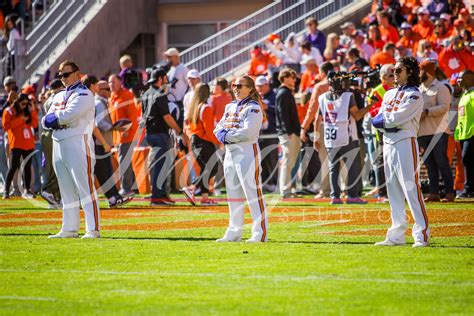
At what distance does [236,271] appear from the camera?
981cm

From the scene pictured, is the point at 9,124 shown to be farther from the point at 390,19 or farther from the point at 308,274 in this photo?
the point at 308,274

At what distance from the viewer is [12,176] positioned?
856 inches

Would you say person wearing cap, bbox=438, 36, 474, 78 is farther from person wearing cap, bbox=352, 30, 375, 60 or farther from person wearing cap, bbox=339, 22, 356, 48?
person wearing cap, bbox=339, 22, 356, 48

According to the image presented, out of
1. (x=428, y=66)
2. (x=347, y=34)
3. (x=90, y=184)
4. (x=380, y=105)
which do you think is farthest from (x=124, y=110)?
(x=90, y=184)

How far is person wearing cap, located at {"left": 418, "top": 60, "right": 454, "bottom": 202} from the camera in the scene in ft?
58.1

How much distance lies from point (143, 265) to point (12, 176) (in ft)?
39.2

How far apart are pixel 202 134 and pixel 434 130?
13.2 feet

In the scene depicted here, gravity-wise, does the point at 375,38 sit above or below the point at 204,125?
above

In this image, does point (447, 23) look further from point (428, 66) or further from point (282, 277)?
point (282, 277)

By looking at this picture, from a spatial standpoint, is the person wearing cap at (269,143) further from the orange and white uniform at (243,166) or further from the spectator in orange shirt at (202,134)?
the orange and white uniform at (243,166)

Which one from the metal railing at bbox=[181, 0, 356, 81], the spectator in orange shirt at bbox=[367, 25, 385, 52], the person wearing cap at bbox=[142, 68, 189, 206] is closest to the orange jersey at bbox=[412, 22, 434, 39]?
the spectator in orange shirt at bbox=[367, 25, 385, 52]

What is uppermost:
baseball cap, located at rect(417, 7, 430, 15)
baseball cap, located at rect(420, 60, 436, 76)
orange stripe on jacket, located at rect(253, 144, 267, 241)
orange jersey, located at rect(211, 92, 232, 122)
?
baseball cap, located at rect(417, 7, 430, 15)

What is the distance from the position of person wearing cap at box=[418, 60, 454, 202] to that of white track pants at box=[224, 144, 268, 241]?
5724mm

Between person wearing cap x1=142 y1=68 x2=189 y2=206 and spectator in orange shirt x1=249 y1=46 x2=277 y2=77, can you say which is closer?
person wearing cap x1=142 y1=68 x2=189 y2=206
